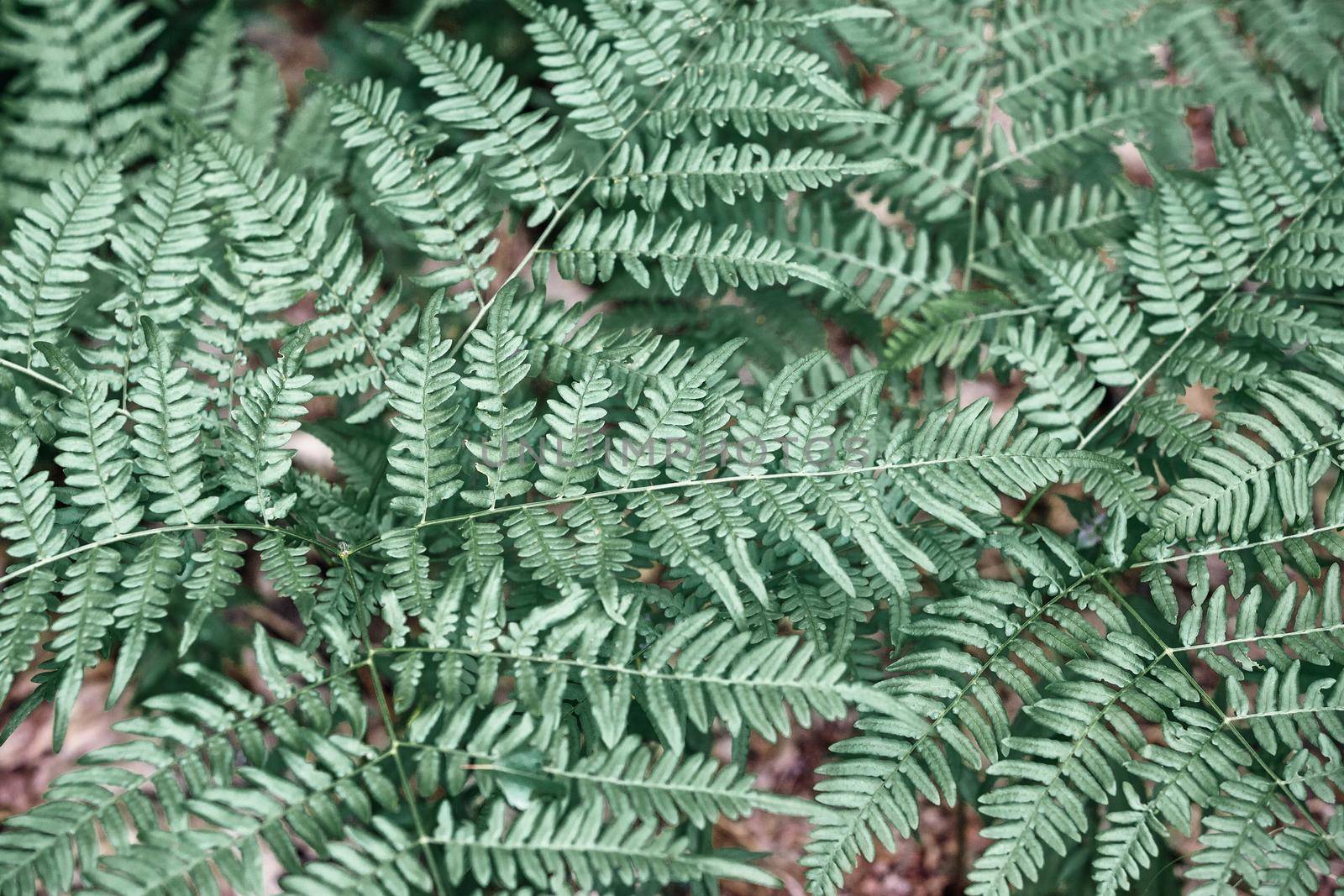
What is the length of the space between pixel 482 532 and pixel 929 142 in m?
1.35

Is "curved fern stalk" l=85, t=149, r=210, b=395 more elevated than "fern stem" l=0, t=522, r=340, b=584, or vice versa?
"curved fern stalk" l=85, t=149, r=210, b=395

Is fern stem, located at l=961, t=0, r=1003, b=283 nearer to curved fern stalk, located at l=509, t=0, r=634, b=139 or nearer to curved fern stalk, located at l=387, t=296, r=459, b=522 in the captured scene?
curved fern stalk, located at l=509, t=0, r=634, b=139

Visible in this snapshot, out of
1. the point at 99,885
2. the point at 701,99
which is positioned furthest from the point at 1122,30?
the point at 99,885

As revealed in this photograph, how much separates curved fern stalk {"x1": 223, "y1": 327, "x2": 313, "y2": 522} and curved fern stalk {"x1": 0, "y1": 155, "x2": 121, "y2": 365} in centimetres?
42

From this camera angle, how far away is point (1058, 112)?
2006 millimetres

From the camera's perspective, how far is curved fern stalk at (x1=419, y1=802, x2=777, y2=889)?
110cm

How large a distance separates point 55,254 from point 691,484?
3.73 ft

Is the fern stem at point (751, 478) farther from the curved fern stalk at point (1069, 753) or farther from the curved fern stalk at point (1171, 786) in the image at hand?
the curved fern stalk at point (1171, 786)

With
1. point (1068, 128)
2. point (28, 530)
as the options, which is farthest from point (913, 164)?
point (28, 530)

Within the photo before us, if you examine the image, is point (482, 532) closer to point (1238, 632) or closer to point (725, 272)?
point (725, 272)

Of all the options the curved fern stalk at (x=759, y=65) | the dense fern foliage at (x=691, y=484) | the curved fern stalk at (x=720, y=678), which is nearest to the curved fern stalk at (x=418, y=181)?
the dense fern foliage at (x=691, y=484)

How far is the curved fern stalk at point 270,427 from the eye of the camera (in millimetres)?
1319

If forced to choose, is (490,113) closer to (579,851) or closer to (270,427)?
(270,427)

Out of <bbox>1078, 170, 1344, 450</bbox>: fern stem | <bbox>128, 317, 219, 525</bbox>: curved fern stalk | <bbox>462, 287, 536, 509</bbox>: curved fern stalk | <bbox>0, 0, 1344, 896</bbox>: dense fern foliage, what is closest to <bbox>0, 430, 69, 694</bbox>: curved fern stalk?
<bbox>0, 0, 1344, 896</bbox>: dense fern foliage
